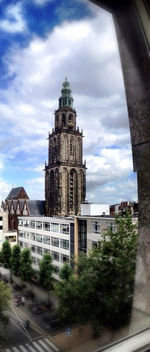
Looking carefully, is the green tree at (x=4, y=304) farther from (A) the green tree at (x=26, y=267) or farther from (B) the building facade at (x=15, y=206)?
(B) the building facade at (x=15, y=206)

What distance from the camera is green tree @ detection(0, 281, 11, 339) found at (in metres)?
0.60

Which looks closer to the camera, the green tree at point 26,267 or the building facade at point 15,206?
the green tree at point 26,267

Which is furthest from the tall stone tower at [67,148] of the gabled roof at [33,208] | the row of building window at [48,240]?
the row of building window at [48,240]

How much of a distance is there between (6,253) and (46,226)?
0.42 m

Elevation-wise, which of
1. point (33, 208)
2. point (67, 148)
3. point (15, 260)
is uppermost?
point (67, 148)

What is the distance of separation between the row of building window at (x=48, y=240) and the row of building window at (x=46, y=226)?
0.06 metres

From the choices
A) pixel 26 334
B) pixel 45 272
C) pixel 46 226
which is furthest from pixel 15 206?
pixel 26 334

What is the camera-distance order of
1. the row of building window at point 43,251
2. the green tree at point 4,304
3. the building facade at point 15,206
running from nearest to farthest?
the green tree at point 4,304
the row of building window at point 43,251
the building facade at point 15,206

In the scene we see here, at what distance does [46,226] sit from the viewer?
5.47 feet

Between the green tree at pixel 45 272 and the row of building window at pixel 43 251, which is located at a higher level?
the row of building window at pixel 43 251

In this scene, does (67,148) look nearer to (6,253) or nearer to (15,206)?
(15,206)

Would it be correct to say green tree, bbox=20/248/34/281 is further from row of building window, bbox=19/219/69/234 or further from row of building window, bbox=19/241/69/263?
row of building window, bbox=19/219/69/234

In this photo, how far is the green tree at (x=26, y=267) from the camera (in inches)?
47.3

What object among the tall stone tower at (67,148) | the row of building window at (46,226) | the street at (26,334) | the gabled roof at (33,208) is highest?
the tall stone tower at (67,148)
